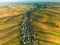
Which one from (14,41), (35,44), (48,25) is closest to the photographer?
(35,44)

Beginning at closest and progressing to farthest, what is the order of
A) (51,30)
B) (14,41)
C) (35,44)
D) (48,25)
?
(35,44)
(14,41)
(51,30)
(48,25)

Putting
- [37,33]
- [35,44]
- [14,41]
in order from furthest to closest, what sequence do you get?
1. [37,33]
2. [14,41]
3. [35,44]

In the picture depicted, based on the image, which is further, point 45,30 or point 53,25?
point 53,25

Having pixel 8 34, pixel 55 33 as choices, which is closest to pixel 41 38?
pixel 55 33

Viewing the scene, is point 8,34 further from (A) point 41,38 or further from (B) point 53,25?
(B) point 53,25

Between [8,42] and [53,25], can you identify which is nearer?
[8,42]

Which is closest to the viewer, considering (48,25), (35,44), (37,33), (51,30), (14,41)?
(35,44)

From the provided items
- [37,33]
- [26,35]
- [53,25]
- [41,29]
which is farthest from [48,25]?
[26,35]

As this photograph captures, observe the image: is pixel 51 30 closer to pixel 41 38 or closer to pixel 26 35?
pixel 41 38
